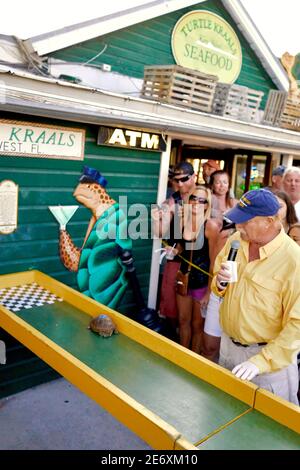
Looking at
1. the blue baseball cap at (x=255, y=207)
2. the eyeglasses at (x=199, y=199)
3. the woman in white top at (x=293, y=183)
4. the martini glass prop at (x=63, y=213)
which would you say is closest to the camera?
the blue baseball cap at (x=255, y=207)

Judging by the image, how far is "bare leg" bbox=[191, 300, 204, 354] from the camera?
15.9ft

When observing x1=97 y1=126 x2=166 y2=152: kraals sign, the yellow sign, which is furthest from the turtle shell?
x1=97 y1=126 x2=166 y2=152: kraals sign

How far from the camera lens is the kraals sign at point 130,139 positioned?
459cm

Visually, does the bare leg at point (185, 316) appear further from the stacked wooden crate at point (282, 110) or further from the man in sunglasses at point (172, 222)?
the stacked wooden crate at point (282, 110)

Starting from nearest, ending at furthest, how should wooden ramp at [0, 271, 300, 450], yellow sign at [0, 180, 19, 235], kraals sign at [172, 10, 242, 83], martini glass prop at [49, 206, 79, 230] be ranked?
wooden ramp at [0, 271, 300, 450], yellow sign at [0, 180, 19, 235], martini glass prop at [49, 206, 79, 230], kraals sign at [172, 10, 242, 83]

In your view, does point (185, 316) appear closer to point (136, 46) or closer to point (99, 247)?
point (99, 247)

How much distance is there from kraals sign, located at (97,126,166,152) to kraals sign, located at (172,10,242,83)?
7.05 ft

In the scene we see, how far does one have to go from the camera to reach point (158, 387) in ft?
8.68

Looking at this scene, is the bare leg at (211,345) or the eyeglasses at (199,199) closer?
the bare leg at (211,345)

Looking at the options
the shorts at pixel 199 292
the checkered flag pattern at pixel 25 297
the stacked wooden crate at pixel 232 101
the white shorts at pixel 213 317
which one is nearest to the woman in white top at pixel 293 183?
the stacked wooden crate at pixel 232 101

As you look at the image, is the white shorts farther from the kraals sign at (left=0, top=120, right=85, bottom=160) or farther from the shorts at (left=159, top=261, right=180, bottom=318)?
the kraals sign at (left=0, top=120, right=85, bottom=160)

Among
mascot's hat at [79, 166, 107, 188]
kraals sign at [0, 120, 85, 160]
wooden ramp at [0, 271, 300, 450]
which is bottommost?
wooden ramp at [0, 271, 300, 450]

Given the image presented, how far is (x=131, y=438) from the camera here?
12.4 feet

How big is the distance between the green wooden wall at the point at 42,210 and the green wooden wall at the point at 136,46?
1.55 m
